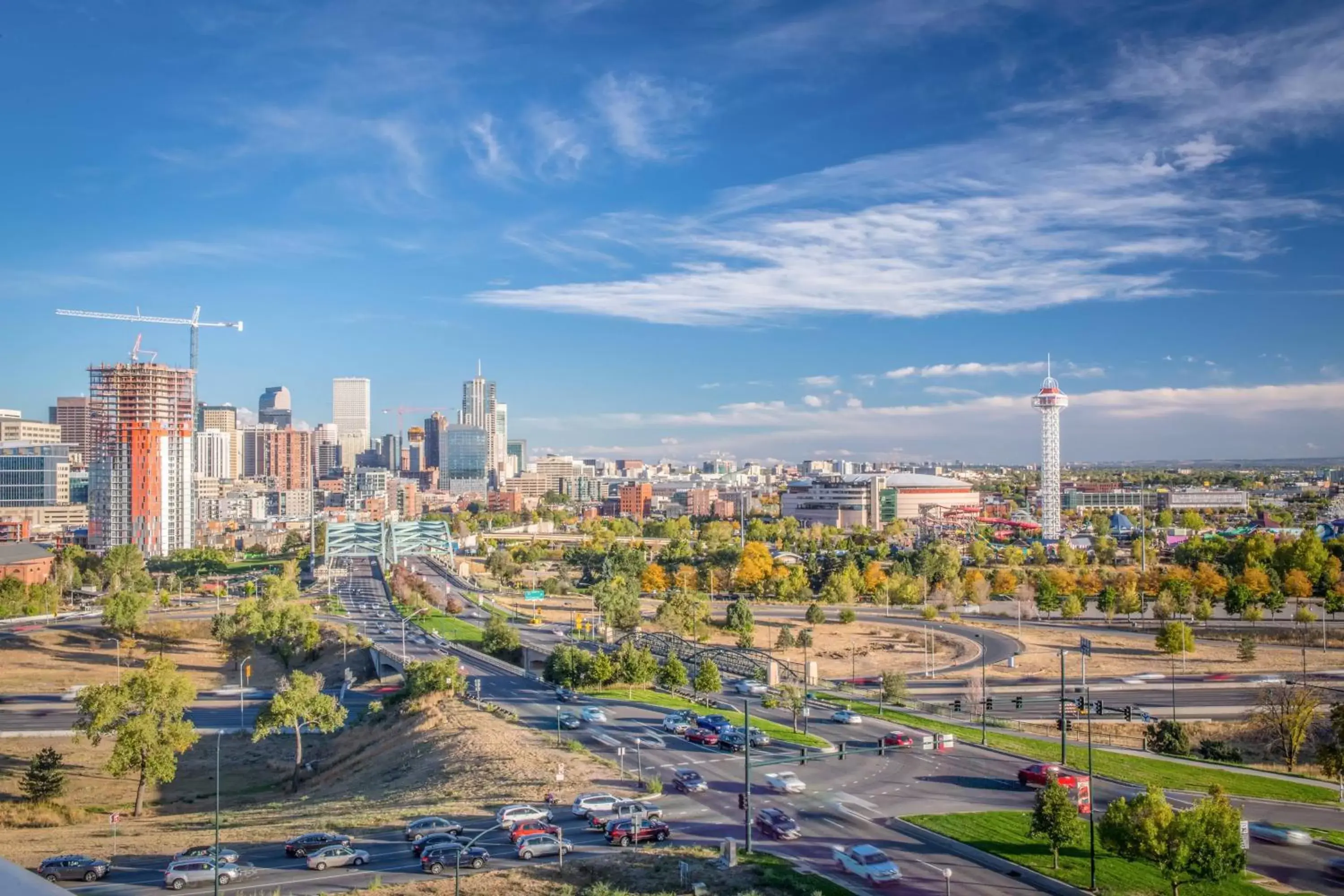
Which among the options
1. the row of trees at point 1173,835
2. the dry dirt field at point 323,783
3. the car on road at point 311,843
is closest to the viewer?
the row of trees at point 1173,835

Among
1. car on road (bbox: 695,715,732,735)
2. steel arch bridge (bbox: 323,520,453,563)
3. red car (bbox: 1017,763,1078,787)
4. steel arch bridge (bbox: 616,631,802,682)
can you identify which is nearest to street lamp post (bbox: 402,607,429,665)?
steel arch bridge (bbox: 616,631,802,682)

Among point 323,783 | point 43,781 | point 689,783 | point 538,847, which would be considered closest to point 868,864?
point 538,847

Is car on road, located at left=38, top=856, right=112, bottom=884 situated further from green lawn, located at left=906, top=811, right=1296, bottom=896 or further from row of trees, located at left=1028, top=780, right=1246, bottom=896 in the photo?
row of trees, located at left=1028, top=780, right=1246, bottom=896

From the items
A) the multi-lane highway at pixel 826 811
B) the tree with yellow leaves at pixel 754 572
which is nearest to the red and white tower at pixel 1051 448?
the tree with yellow leaves at pixel 754 572

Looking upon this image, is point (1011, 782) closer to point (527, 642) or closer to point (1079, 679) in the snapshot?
point (1079, 679)

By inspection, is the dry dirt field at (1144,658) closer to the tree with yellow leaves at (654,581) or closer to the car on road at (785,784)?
the car on road at (785,784)

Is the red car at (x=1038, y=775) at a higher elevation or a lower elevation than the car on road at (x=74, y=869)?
higher

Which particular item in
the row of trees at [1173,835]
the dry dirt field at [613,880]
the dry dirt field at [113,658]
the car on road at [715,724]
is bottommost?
the dry dirt field at [113,658]
